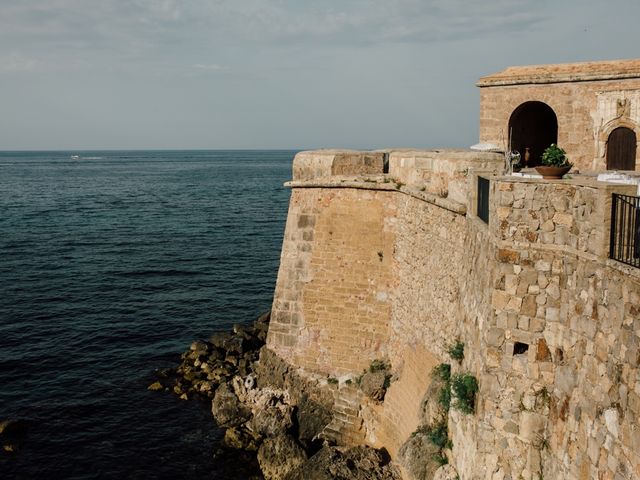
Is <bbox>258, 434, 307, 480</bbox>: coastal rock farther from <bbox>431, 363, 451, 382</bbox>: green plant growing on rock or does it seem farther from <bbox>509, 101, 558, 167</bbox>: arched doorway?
<bbox>509, 101, 558, 167</bbox>: arched doorway

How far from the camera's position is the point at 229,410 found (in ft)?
63.6

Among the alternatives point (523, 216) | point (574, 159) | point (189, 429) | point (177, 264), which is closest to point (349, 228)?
point (574, 159)

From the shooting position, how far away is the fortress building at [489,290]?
7.35 metres

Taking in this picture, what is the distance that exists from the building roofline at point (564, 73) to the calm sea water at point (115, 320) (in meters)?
13.4

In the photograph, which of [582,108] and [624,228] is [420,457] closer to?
[624,228]

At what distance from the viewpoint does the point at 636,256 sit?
274 inches

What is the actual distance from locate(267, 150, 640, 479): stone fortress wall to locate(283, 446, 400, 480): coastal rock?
566 mm

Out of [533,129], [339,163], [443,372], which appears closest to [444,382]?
[443,372]

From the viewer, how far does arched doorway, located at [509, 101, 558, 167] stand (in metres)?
19.9

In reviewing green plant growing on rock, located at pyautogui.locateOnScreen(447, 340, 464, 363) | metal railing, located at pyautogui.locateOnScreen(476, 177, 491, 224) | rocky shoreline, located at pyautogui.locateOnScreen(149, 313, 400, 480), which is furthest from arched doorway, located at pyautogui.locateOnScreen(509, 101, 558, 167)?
rocky shoreline, located at pyautogui.locateOnScreen(149, 313, 400, 480)

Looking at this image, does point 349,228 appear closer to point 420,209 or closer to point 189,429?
point 420,209

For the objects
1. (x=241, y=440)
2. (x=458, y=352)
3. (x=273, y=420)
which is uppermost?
(x=458, y=352)

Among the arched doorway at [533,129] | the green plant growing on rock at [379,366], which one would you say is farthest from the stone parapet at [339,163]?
the green plant growing on rock at [379,366]

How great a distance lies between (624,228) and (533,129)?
1430 cm
